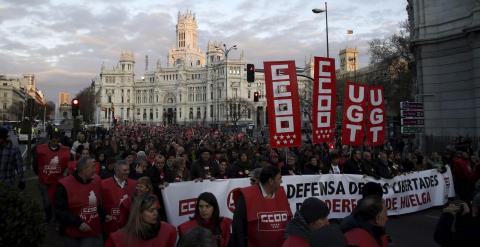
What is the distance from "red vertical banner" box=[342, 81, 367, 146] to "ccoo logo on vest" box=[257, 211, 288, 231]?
669 centimetres

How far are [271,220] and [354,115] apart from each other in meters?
7.22

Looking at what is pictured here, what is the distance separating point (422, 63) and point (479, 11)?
5041 mm

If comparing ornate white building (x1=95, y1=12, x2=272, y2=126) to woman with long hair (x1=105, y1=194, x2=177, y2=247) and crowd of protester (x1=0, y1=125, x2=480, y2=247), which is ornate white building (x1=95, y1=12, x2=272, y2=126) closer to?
crowd of protester (x1=0, y1=125, x2=480, y2=247)

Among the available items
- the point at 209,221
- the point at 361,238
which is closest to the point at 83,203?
the point at 209,221

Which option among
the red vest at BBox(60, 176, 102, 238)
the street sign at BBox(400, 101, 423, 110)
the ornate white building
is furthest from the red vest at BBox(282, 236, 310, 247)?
the ornate white building

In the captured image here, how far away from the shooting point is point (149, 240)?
3.45m

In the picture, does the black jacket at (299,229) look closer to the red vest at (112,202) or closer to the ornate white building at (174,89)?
the red vest at (112,202)

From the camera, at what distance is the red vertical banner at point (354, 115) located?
36.1 feet

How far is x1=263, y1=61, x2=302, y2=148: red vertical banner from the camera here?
9672 millimetres

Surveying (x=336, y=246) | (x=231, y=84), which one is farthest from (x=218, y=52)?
(x=336, y=246)

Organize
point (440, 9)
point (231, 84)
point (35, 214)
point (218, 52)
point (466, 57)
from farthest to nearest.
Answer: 1. point (218, 52)
2. point (231, 84)
3. point (440, 9)
4. point (466, 57)
5. point (35, 214)

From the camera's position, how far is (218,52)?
126750 millimetres

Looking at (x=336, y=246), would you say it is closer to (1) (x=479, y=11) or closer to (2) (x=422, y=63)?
(1) (x=479, y=11)

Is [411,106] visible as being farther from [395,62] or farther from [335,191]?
[395,62]
